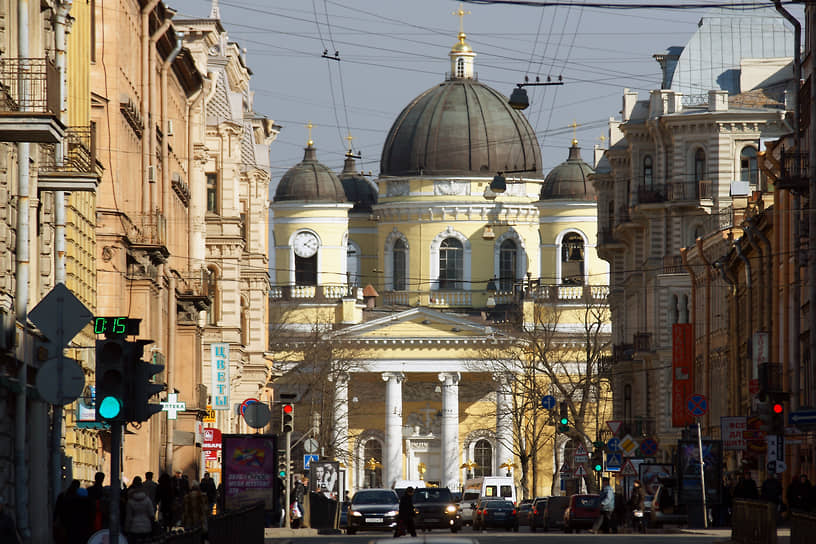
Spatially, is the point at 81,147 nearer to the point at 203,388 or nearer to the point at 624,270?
the point at 203,388

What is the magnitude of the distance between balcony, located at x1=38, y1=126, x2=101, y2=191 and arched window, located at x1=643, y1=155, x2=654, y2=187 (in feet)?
169

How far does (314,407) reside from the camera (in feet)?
331

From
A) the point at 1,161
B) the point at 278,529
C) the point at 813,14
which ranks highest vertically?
the point at 813,14

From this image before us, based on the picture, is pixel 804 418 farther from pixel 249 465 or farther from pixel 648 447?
pixel 648 447

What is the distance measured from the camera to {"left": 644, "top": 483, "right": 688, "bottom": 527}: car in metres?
42.9

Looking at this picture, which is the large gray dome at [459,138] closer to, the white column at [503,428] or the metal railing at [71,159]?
the white column at [503,428]

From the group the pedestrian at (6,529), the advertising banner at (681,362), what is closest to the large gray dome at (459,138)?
the advertising banner at (681,362)

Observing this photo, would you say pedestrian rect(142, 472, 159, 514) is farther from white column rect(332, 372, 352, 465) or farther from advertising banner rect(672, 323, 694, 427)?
white column rect(332, 372, 352, 465)

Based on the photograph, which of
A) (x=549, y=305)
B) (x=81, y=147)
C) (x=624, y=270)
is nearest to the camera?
(x=81, y=147)

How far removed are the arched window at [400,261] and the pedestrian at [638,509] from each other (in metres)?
91.3

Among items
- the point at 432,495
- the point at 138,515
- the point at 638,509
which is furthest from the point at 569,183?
the point at 138,515

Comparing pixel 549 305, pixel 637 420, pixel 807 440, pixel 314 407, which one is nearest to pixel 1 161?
pixel 807 440

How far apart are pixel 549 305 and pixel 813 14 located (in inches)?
3356

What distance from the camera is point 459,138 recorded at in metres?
139
